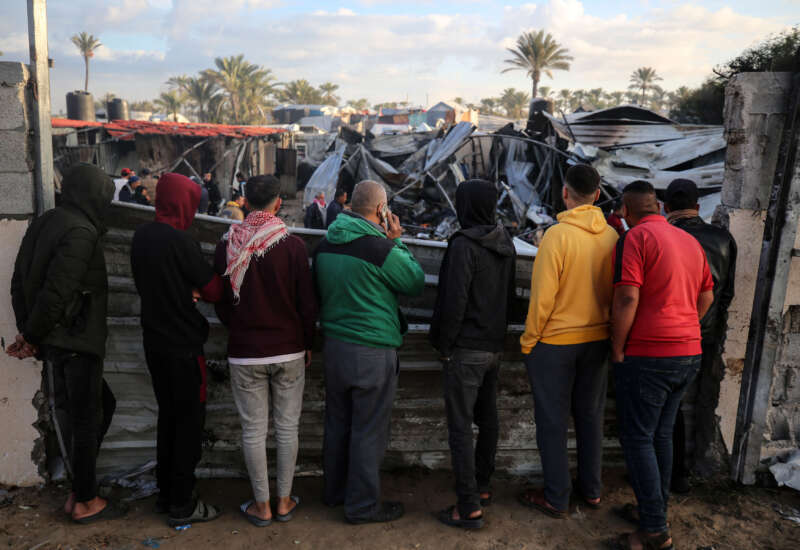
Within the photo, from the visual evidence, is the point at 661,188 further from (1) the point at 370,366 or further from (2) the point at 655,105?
(2) the point at 655,105

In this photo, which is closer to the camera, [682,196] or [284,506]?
[284,506]

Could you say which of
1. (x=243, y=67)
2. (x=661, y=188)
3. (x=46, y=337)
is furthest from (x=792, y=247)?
(x=243, y=67)

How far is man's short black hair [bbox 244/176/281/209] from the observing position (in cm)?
291

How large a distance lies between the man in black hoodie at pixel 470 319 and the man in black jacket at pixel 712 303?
1.09 metres

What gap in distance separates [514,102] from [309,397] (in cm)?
5660

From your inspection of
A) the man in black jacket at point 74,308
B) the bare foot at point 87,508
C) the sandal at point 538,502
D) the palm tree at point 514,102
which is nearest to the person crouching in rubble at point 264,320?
the man in black jacket at point 74,308

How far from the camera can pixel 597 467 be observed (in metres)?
3.27

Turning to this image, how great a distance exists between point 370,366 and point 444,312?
48 centimetres

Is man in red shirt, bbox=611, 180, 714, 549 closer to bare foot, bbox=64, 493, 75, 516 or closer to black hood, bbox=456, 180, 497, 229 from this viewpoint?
black hood, bbox=456, 180, 497, 229

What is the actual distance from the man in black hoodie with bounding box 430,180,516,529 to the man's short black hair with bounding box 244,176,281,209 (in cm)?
97

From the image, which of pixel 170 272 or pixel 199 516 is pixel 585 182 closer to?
pixel 170 272

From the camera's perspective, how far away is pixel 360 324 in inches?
115

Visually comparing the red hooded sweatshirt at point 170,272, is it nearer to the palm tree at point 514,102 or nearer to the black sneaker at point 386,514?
the black sneaker at point 386,514

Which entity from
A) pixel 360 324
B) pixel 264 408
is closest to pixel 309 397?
pixel 264 408
